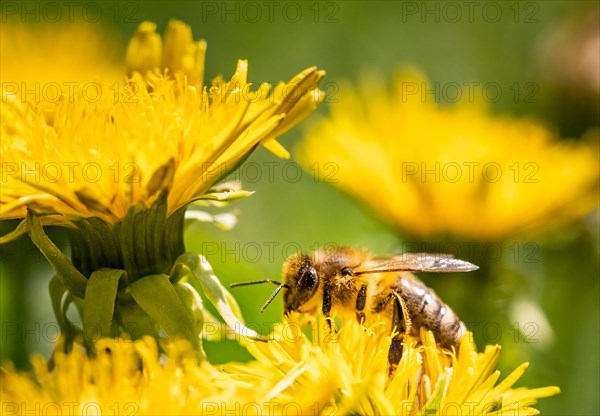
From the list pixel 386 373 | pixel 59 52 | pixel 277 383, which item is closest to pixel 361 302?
pixel 386 373

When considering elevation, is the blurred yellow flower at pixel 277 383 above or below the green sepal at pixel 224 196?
below

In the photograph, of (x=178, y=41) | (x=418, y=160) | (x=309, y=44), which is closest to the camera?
(x=178, y=41)

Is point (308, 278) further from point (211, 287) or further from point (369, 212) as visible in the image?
point (369, 212)

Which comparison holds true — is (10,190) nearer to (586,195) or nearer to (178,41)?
(178,41)

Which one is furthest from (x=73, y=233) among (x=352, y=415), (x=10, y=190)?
(x=352, y=415)

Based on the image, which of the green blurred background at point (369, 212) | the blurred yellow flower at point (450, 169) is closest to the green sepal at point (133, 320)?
the green blurred background at point (369, 212)

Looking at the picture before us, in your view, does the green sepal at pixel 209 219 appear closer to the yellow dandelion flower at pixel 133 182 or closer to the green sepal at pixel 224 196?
the yellow dandelion flower at pixel 133 182

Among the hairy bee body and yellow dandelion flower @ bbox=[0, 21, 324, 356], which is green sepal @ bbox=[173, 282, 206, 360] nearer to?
yellow dandelion flower @ bbox=[0, 21, 324, 356]
